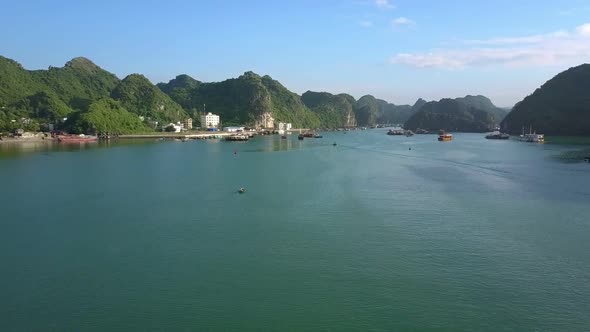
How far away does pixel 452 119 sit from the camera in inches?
5281

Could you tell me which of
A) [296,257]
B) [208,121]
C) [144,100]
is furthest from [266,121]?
[296,257]

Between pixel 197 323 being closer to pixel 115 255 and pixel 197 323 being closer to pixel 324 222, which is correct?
pixel 115 255

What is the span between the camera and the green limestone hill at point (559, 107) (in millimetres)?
81438

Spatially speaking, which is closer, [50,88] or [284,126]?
[50,88]

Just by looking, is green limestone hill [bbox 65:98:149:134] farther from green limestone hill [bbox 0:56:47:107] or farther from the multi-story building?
the multi-story building

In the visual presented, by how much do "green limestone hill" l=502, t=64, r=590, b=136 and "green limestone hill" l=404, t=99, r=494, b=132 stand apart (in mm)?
29393

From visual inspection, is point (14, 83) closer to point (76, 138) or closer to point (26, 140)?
point (26, 140)

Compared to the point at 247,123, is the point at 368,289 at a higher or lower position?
lower

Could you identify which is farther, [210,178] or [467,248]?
[210,178]

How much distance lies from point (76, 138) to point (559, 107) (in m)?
88.2

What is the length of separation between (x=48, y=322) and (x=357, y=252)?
759 centimetres

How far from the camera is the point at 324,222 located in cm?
1577

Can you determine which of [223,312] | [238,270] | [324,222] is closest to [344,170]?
[324,222]

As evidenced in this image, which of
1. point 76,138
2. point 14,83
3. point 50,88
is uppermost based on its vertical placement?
point 50,88
